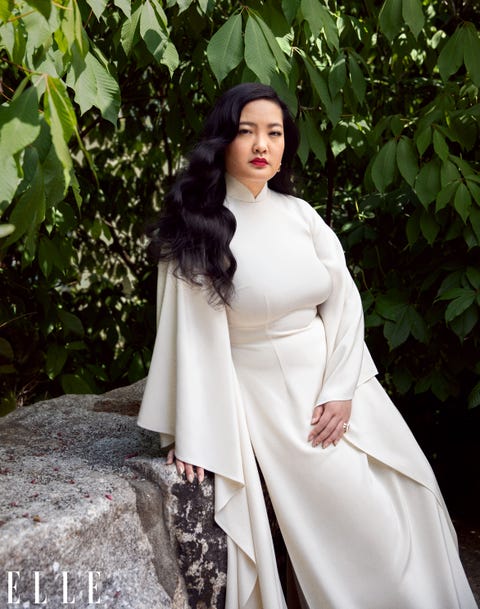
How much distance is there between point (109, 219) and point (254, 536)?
2307 millimetres

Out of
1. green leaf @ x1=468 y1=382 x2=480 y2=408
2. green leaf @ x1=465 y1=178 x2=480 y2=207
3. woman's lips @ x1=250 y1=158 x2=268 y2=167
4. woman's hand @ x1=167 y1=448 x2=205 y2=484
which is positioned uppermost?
green leaf @ x1=465 y1=178 x2=480 y2=207

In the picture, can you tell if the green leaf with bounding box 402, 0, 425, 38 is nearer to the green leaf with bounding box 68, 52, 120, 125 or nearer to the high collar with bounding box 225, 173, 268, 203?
the high collar with bounding box 225, 173, 268, 203

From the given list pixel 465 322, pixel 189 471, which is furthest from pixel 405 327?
pixel 189 471

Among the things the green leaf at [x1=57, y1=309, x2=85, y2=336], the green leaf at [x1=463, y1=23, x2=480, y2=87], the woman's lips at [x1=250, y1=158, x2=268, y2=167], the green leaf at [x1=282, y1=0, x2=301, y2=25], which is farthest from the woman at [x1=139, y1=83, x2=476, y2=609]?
the green leaf at [x1=57, y1=309, x2=85, y2=336]

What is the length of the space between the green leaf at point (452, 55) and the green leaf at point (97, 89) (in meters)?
1.12

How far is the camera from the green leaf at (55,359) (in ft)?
10.6

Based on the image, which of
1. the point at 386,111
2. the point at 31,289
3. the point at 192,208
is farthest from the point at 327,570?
the point at 386,111

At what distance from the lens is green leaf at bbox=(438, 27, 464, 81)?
2.43 meters

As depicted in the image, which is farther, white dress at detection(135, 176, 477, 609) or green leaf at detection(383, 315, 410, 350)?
green leaf at detection(383, 315, 410, 350)

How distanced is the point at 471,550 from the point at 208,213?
1.75 meters

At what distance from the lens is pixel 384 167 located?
99.0 inches

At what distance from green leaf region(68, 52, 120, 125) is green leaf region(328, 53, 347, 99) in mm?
872

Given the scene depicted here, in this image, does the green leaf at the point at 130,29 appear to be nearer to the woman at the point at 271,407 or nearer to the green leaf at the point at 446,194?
the woman at the point at 271,407

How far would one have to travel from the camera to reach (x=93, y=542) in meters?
1.71
